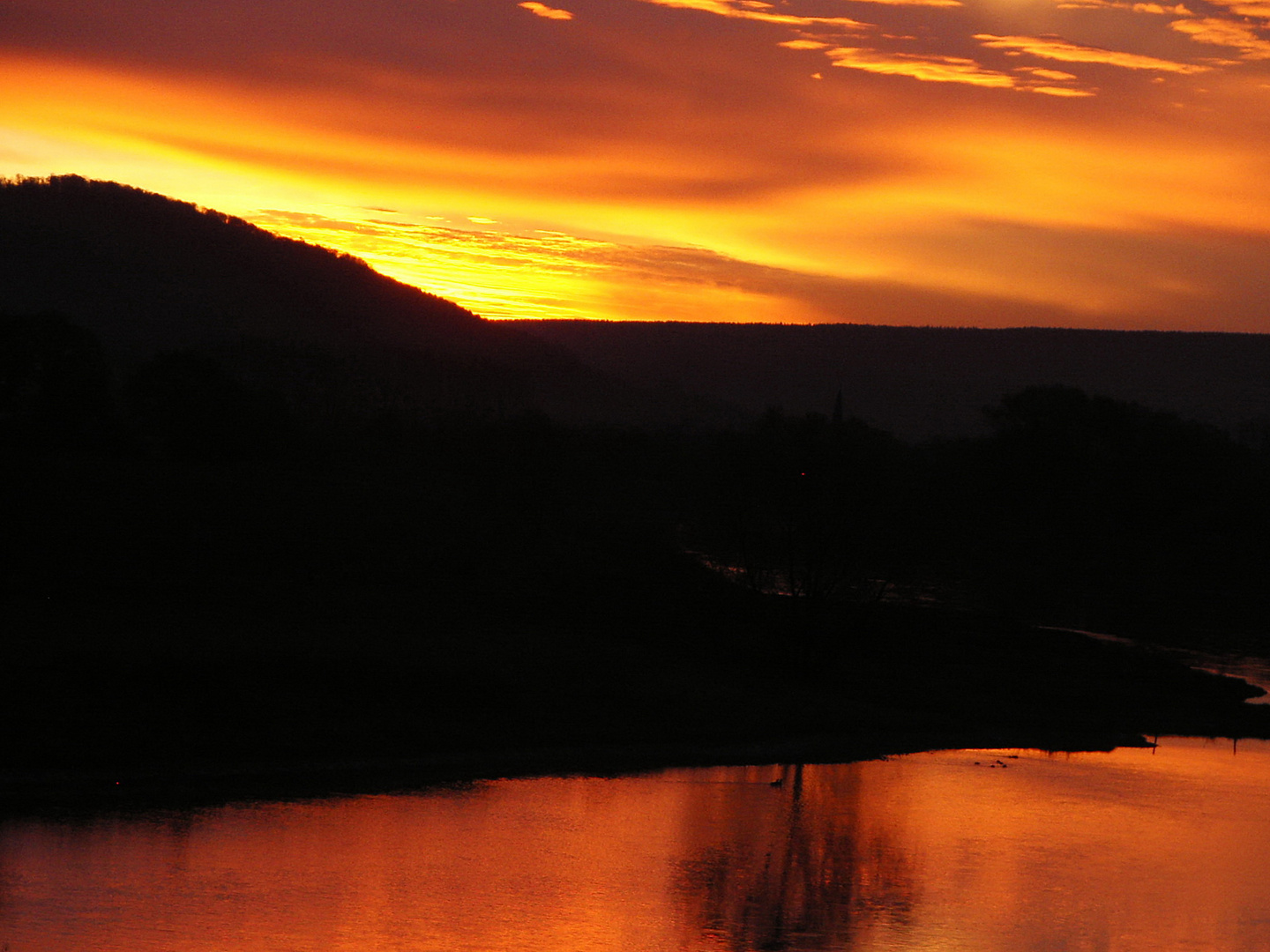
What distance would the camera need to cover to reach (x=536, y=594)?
38906 mm

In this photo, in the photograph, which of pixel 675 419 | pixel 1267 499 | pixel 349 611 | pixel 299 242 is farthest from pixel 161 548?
pixel 299 242

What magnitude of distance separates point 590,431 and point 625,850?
8714 centimetres

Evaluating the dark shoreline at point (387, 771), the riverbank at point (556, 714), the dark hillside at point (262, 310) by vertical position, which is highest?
the dark hillside at point (262, 310)

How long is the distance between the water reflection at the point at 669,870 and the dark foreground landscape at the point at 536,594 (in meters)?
2.43

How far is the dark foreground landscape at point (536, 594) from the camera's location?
74.8 feet

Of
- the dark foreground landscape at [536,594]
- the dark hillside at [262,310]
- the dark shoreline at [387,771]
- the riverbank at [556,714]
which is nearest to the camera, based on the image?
the dark shoreline at [387,771]

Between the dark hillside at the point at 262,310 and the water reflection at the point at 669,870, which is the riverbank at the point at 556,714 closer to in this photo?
the water reflection at the point at 669,870

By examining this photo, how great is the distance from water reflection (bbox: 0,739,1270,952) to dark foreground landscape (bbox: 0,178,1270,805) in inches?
95.8

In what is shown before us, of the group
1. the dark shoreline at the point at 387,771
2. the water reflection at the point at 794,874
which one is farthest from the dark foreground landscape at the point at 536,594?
the water reflection at the point at 794,874

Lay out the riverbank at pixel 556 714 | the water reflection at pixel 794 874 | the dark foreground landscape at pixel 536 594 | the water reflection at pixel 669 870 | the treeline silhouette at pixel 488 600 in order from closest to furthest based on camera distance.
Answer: the water reflection at pixel 669 870 → the water reflection at pixel 794 874 → the riverbank at pixel 556 714 → the dark foreground landscape at pixel 536 594 → the treeline silhouette at pixel 488 600

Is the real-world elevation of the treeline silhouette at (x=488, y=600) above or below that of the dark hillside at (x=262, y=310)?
below

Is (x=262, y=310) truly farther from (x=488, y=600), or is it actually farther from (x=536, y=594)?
(x=488, y=600)

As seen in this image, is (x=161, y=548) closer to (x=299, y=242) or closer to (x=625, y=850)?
(x=625, y=850)

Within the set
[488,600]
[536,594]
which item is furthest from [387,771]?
[536,594]
